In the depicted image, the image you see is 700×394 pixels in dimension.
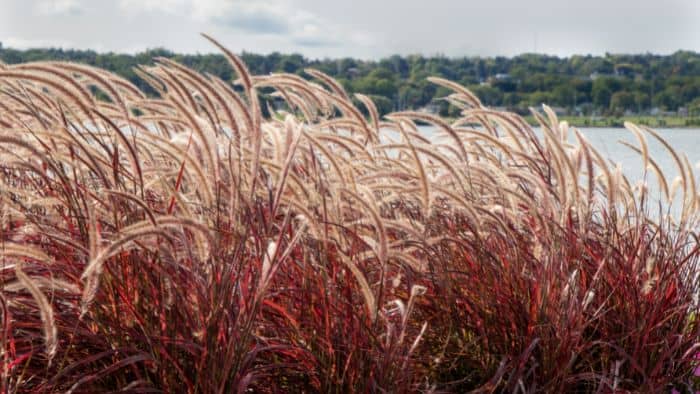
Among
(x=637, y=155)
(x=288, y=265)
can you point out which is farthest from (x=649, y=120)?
(x=288, y=265)

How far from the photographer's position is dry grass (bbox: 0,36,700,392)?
2496 mm

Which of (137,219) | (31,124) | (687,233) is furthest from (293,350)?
(687,233)

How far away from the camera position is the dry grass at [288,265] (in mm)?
2496

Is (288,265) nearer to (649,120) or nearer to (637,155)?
(637,155)

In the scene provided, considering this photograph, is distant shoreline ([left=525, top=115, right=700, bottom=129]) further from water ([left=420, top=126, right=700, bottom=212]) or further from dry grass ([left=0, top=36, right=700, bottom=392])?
dry grass ([left=0, top=36, right=700, bottom=392])

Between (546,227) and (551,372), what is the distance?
23.2 inches

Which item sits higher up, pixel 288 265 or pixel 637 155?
pixel 288 265

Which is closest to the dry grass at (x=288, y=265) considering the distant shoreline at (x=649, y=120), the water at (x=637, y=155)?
the water at (x=637, y=155)

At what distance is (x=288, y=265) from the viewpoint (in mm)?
3225

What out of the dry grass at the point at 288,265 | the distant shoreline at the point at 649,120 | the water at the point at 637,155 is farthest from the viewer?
the distant shoreline at the point at 649,120

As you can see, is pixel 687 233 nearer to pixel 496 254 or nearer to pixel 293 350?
pixel 496 254

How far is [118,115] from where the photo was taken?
3.33m

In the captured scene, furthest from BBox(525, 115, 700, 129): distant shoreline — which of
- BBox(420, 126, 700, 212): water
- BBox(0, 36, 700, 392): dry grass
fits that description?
BBox(0, 36, 700, 392): dry grass

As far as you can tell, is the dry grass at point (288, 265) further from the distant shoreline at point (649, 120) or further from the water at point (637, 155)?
the distant shoreline at point (649, 120)
